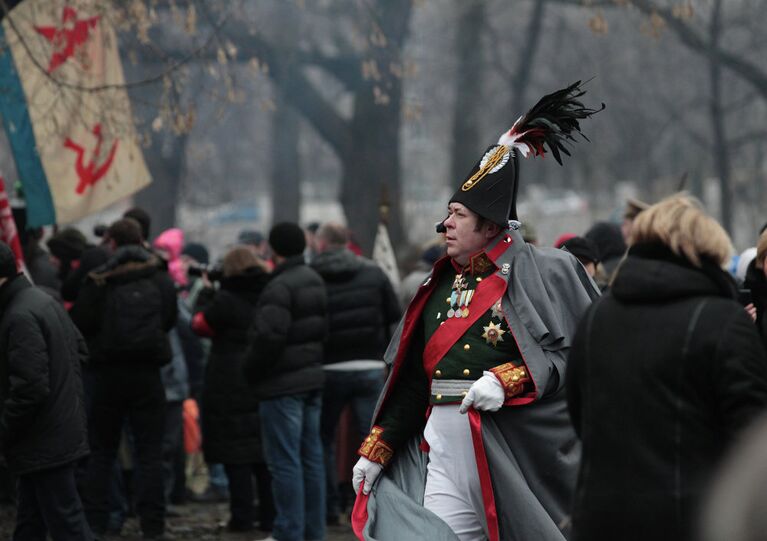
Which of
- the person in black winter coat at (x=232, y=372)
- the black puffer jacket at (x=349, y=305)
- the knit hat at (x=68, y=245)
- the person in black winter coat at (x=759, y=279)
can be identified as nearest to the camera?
the person in black winter coat at (x=759, y=279)

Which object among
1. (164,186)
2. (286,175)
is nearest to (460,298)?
(164,186)

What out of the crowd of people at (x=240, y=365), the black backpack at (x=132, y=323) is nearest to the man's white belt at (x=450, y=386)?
the crowd of people at (x=240, y=365)

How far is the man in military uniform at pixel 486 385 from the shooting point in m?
5.43

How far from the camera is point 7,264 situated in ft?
23.3

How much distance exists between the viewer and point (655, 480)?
3.94 m

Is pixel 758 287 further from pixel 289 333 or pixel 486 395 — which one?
pixel 289 333

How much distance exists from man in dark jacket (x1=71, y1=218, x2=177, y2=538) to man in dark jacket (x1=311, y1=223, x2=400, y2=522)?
1.05m

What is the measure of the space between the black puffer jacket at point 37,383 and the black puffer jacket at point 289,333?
4.55 feet

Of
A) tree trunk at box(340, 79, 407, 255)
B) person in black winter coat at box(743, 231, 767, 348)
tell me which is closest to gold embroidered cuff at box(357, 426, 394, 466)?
person in black winter coat at box(743, 231, 767, 348)

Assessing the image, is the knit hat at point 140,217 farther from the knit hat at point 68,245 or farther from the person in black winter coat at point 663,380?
the person in black winter coat at point 663,380

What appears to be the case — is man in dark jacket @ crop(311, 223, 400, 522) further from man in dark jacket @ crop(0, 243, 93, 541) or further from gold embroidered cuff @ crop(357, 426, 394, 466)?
gold embroidered cuff @ crop(357, 426, 394, 466)

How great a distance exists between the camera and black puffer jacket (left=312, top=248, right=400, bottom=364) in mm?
9359

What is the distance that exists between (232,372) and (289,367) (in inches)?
30.6

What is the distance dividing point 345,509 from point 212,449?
157 centimetres
